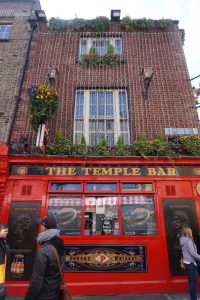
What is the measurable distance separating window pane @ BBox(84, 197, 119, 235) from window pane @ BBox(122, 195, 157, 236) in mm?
293

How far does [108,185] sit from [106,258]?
2.24 m

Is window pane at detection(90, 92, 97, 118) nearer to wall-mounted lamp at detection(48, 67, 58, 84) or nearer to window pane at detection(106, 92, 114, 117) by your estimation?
window pane at detection(106, 92, 114, 117)

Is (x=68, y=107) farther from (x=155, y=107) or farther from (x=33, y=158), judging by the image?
(x=155, y=107)

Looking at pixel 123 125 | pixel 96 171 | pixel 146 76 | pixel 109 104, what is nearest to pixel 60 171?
pixel 96 171

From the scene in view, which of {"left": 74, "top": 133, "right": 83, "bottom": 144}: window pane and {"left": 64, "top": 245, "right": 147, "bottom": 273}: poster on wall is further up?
{"left": 74, "top": 133, "right": 83, "bottom": 144}: window pane

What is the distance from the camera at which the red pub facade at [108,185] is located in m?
7.53

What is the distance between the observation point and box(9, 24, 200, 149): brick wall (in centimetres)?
995

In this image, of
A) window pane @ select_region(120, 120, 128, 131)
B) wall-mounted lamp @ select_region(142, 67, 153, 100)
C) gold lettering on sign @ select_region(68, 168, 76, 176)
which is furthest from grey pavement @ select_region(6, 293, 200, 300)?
wall-mounted lamp @ select_region(142, 67, 153, 100)

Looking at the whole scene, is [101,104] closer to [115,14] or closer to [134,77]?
[134,77]

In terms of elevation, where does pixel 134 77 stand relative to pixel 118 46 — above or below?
below

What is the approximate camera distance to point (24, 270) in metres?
7.53

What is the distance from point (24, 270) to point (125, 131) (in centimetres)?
594

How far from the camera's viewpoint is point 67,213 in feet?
26.9

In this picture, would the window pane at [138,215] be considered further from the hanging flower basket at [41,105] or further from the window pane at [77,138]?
the hanging flower basket at [41,105]
